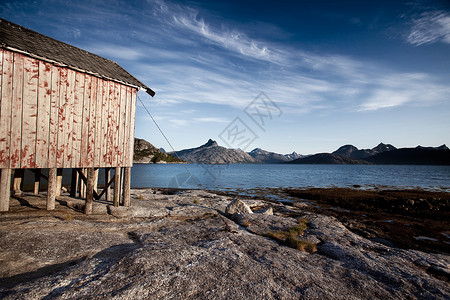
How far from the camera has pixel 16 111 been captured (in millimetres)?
8375

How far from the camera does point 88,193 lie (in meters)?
11.1

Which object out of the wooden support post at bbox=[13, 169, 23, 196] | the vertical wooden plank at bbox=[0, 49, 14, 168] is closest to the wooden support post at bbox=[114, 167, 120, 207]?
the vertical wooden plank at bbox=[0, 49, 14, 168]

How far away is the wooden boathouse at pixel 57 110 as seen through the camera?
8.34 metres

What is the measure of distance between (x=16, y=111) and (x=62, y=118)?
1505mm

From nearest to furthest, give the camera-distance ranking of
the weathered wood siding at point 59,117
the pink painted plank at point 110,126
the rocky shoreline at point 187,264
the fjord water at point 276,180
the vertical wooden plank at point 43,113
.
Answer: the rocky shoreline at point 187,264 < the weathered wood siding at point 59,117 < the vertical wooden plank at point 43,113 < the pink painted plank at point 110,126 < the fjord water at point 276,180

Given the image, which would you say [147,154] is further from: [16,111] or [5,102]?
[5,102]

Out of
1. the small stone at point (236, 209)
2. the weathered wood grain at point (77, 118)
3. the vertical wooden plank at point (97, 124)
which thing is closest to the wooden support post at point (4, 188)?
the weathered wood grain at point (77, 118)

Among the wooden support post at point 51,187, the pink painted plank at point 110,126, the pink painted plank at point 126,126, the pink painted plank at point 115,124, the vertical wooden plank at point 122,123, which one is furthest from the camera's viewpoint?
the pink painted plank at point 126,126

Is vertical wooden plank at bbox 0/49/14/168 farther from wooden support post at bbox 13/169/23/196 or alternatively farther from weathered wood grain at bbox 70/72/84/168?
wooden support post at bbox 13/169/23/196

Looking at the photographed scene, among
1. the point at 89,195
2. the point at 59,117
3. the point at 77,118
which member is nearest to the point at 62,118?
the point at 59,117

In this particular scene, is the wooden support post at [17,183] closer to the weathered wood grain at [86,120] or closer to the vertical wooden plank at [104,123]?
the weathered wood grain at [86,120]

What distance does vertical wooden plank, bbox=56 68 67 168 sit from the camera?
31.1 ft

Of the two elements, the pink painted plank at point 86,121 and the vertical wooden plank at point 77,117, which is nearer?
the vertical wooden plank at point 77,117

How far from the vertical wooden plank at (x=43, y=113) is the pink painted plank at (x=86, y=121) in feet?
4.49
